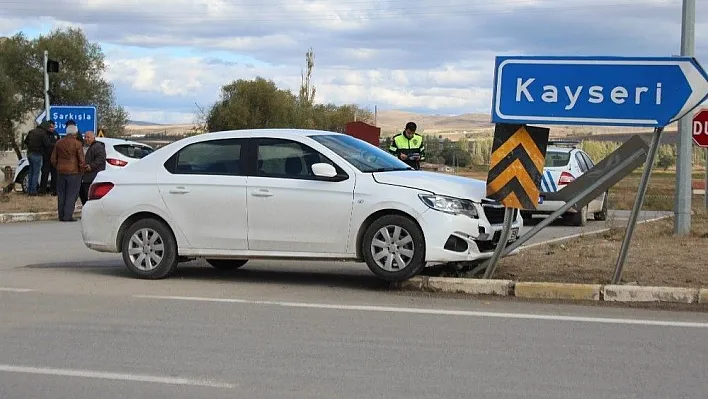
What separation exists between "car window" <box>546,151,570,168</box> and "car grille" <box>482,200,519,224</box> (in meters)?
9.56

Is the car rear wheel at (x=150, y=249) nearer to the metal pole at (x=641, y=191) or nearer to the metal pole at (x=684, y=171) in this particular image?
the metal pole at (x=641, y=191)

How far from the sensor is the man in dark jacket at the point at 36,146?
23625mm

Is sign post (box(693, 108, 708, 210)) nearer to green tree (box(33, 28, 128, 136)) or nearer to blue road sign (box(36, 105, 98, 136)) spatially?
blue road sign (box(36, 105, 98, 136))

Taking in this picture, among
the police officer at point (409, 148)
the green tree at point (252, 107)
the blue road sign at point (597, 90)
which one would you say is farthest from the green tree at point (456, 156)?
the blue road sign at point (597, 90)

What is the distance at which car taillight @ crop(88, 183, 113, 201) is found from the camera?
1134 cm

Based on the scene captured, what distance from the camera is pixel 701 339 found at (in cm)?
797

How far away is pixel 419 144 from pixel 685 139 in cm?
404

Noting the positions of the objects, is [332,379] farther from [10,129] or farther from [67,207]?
[10,129]

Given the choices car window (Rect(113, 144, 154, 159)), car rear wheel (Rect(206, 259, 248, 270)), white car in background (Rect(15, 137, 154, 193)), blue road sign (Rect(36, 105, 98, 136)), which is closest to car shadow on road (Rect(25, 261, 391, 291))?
car rear wheel (Rect(206, 259, 248, 270))

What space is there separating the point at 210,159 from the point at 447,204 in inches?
108

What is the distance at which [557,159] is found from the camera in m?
20.1

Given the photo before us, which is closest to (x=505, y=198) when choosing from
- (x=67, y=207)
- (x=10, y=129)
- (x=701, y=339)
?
(x=701, y=339)

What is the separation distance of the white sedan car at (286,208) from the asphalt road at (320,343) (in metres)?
0.41

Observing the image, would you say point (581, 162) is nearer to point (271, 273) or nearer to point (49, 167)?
point (271, 273)
